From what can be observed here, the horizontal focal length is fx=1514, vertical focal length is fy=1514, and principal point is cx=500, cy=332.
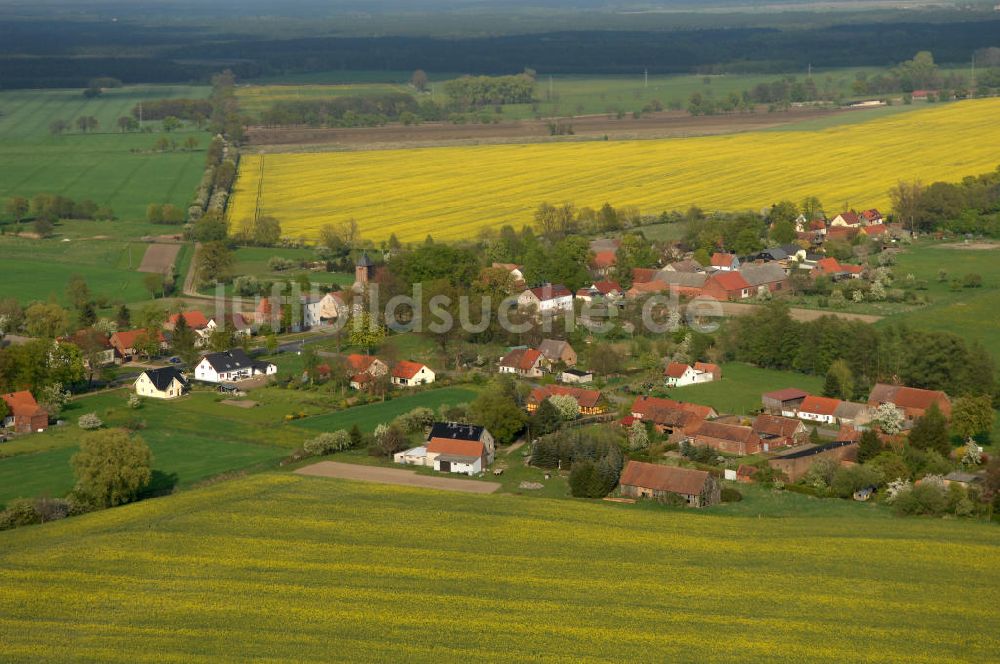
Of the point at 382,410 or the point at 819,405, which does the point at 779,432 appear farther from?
the point at 382,410

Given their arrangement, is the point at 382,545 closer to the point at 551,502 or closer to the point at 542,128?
the point at 551,502

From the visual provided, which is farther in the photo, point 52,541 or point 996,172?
point 996,172

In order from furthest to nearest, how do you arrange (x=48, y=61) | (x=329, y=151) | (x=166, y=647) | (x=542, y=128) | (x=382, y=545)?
(x=48, y=61) → (x=542, y=128) → (x=329, y=151) → (x=382, y=545) → (x=166, y=647)

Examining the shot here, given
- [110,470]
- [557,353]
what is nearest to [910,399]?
[557,353]

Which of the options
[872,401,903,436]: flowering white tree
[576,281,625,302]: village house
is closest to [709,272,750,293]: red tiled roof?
[576,281,625,302]: village house

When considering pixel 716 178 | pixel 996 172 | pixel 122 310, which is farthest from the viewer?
pixel 716 178

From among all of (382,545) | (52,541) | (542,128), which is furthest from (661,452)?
(542,128)

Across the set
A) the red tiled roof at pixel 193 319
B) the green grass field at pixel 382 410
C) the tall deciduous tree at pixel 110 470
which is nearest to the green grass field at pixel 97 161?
the red tiled roof at pixel 193 319
